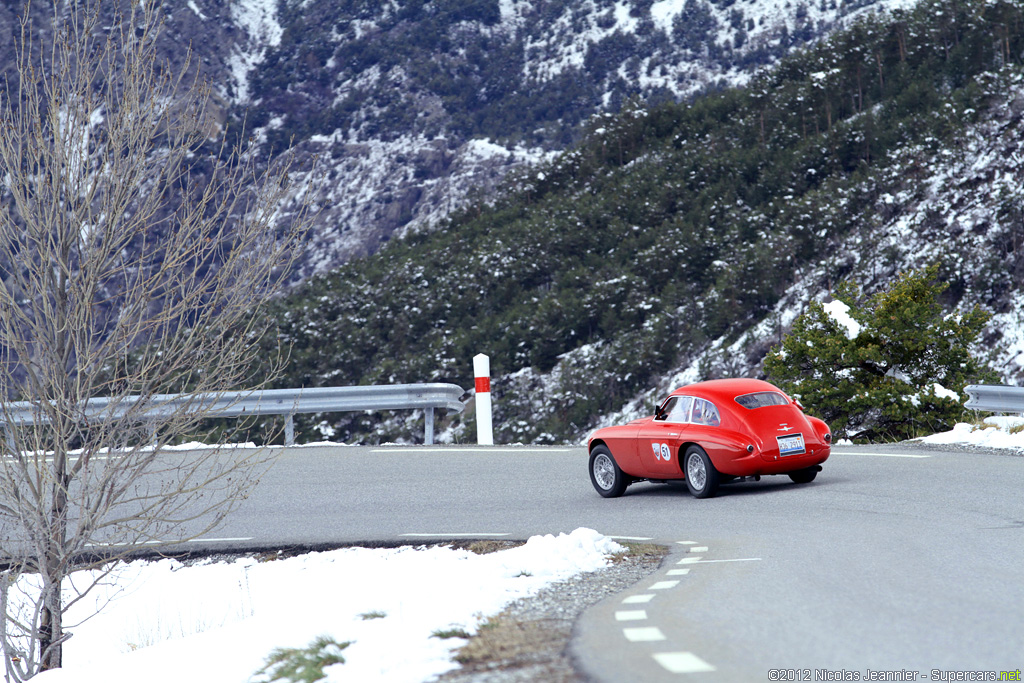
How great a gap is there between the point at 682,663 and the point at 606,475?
729 cm

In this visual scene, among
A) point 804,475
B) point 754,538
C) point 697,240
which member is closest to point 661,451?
point 804,475

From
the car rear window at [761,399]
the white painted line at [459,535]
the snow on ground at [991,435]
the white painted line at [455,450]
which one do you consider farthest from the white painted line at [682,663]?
the white painted line at [455,450]

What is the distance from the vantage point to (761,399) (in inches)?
428

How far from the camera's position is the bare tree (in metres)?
8.51

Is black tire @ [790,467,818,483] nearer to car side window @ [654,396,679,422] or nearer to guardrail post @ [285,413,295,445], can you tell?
car side window @ [654,396,679,422]

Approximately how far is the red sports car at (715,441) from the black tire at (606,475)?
0.4 inches

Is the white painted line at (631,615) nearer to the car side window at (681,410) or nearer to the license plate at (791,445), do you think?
the license plate at (791,445)

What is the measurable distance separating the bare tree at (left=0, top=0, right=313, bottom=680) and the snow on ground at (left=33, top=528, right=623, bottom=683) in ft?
2.73

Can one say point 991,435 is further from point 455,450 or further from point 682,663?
point 682,663

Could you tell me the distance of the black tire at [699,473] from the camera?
10633 mm

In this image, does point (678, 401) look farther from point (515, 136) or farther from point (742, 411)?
point (515, 136)

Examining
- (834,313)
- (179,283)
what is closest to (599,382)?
(834,313)

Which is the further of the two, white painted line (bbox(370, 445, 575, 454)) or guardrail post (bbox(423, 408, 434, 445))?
guardrail post (bbox(423, 408, 434, 445))

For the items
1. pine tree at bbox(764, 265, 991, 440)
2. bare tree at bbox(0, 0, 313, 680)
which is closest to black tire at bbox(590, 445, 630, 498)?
bare tree at bbox(0, 0, 313, 680)
